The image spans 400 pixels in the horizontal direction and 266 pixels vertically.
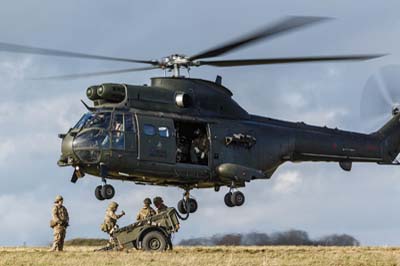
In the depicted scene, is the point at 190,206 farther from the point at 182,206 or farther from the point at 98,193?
the point at 98,193

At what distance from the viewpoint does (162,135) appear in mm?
24156

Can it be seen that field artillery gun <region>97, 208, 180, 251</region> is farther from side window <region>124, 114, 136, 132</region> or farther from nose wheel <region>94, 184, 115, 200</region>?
side window <region>124, 114, 136, 132</region>

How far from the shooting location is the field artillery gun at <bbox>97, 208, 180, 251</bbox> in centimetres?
2155

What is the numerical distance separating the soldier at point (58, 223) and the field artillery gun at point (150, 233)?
148 cm

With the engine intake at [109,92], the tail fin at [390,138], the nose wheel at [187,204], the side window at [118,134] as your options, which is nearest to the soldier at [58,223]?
the side window at [118,134]

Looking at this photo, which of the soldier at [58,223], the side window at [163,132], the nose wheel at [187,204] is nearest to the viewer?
the soldier at [58,223]

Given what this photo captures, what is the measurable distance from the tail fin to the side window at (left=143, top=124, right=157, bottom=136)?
10.2 metres

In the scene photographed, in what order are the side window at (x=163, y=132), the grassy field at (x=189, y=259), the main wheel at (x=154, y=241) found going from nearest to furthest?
the grassy field at (x=189, y=259) < the main wheel at (x=154, y=241) < the side window at (x=163, y=132)

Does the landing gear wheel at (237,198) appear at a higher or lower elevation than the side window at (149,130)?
lower

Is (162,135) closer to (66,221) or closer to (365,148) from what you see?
(66,221)

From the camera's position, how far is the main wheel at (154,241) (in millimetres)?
21484

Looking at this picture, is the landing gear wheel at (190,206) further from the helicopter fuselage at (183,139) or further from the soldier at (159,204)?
the soldier at (159,204)

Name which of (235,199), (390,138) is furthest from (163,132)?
(390,138)

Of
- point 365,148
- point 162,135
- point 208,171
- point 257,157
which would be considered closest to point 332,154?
point 365,148
